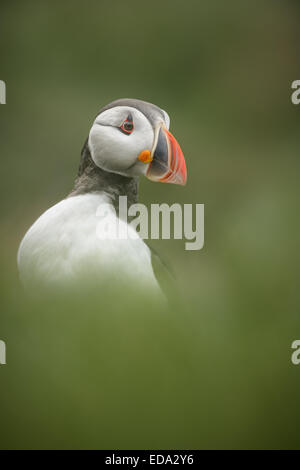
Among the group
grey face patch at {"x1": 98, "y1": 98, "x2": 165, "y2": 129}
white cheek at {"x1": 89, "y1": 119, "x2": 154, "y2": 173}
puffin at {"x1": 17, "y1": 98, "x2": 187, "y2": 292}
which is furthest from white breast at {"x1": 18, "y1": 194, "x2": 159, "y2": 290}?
grey face patch at {"x1": 98, "y1": 98, "x2": 165, "y2": 129}

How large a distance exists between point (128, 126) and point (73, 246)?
0.30 metres

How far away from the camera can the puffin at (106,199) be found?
984 millimetres

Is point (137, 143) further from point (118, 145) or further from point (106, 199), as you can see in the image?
point (106, 199)

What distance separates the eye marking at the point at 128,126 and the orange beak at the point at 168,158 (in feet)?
0.23

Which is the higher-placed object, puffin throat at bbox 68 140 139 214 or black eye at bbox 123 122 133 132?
black eye at bbox 123 122 133 132

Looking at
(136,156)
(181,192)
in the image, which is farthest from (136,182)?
(181,192)

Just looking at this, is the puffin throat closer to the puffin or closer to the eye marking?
the puffin

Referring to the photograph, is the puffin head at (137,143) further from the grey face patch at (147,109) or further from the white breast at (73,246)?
the white breast at (73,246)

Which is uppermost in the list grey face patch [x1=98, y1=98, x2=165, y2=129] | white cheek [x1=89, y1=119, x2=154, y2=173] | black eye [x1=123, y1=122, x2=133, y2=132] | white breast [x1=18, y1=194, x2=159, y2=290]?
grey face patch [x1=98, y1=98, x2=165, y2=129]

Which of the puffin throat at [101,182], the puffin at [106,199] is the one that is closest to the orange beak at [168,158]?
the puffin at [106,199]

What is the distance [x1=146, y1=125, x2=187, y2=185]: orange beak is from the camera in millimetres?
1023

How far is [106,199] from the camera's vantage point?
1119 millimetres

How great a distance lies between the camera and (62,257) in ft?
3.25

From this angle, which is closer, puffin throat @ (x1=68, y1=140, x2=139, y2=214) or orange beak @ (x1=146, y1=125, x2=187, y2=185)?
orange beak @ (x1=146, y1=125, x2=187, y2=185)
